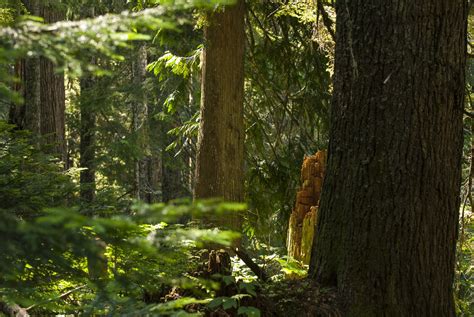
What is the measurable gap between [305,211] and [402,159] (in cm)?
215

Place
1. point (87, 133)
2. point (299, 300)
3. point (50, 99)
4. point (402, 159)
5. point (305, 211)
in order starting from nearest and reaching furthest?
1. point (402, 159)
2. point (299, 300)
3. point (305, 211)
4. point (50, 99)
5. point (87, 133)

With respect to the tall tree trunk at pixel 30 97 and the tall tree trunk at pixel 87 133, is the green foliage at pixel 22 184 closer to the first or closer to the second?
the tall tree trunk at pixel 30 97

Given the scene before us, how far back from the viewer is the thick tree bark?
4.12 metres

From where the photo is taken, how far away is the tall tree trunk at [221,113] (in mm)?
7211

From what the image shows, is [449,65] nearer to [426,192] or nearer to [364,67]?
[364,67]

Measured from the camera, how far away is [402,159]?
4133 millimetres

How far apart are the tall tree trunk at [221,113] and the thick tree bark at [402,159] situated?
3048 millimetres

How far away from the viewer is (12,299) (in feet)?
8.95

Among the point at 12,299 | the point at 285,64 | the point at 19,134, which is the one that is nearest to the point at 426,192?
the point at 12,299

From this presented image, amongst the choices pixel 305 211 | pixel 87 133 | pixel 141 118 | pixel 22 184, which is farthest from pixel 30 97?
pixel 87 133

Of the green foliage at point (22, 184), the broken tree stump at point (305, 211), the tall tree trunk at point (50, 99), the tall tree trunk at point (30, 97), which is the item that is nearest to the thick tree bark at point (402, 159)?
the broken tree stump at point (305, 211)

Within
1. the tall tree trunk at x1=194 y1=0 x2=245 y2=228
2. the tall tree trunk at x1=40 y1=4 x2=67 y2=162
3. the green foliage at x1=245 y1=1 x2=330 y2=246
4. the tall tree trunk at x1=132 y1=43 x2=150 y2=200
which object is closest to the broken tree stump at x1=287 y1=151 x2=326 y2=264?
the tall tree trunk at x1=194 y1=0 x2=245 y2=228

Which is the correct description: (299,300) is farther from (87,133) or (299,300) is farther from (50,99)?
(87,133)

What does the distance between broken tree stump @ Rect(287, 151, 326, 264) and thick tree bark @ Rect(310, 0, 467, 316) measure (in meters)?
1.55
